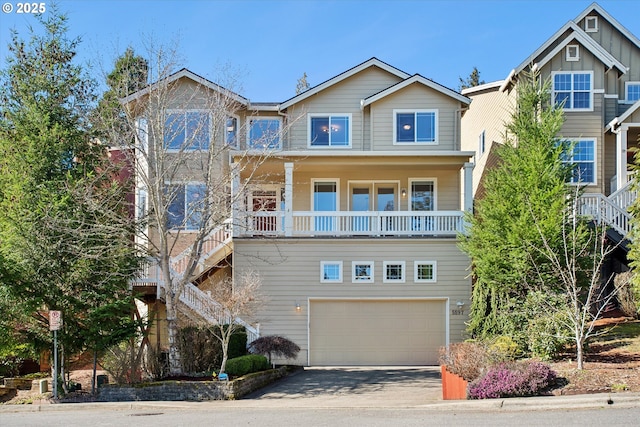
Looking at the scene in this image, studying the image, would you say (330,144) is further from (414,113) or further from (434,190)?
(434,190)

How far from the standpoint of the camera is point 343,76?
25547 millimetres

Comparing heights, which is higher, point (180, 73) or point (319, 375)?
point (180, 73)

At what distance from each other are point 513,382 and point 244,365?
23.2 ft

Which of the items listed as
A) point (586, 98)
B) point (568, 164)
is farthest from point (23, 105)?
point (586, 98)

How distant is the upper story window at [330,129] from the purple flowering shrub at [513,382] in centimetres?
1364

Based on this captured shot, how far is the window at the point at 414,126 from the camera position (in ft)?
83.4

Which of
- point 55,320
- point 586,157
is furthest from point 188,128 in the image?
point 586,157

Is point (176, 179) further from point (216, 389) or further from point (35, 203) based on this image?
point (216, 389)

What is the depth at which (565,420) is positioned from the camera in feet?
36.4

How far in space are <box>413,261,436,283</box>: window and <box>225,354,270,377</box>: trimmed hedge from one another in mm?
6875

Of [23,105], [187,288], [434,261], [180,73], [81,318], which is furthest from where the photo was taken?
[180,73]

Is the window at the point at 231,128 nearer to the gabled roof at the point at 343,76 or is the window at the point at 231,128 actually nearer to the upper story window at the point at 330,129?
the gabled roof at the point at 343,76

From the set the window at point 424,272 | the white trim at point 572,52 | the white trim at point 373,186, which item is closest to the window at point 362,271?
the window at point 424,272

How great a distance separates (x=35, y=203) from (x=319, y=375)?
30.7 ft
